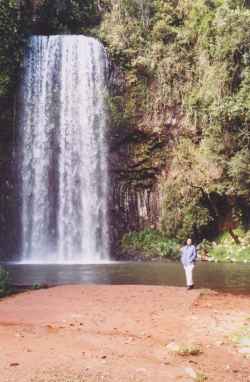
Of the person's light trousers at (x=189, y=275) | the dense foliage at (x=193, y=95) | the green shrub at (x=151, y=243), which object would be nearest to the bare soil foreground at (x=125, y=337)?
the person's light trousers at (x=189, y=275)

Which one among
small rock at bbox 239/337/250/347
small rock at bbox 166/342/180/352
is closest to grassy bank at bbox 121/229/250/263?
small rock at bbox 239/337/250/347

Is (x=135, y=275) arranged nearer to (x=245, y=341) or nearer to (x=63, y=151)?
(x=245, y=341)

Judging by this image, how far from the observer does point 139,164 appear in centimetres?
3012

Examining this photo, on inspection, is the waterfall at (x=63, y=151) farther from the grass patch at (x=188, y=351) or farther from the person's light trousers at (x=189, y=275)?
the grass patch at (x=188, y=351)

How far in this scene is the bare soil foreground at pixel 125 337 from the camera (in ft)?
22.7

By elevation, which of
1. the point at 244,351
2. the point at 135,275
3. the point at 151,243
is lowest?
the point at 135,275

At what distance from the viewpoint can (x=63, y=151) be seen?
29.8 metres

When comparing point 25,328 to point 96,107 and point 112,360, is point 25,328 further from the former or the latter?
point 96,107

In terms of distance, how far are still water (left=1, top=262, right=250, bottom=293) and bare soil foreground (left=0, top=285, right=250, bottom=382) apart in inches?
114

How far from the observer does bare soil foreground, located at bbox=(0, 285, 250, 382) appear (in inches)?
272

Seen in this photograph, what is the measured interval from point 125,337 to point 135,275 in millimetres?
10582

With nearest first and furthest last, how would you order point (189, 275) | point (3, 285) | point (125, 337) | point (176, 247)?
point (125, 337), point (3, 285), point (189, 275), point (176, 247)

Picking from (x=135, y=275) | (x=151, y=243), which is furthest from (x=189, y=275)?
(x=151, y=243)

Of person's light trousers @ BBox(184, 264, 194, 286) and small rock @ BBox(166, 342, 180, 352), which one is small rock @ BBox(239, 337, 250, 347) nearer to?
small rock @ BBox(166, 342, 180, 352)
